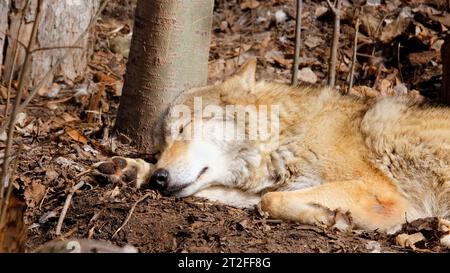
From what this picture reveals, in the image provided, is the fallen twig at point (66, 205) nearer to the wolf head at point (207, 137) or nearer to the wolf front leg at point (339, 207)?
the wolf head at point (207, 137)

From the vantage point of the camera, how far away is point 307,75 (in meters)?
7.73

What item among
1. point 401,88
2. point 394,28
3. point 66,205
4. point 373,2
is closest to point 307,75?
point 401,88

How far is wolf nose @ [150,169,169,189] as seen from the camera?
15.7 ft

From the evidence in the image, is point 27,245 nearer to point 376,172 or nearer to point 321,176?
point 321,176

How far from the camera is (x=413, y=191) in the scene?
4.77 metres

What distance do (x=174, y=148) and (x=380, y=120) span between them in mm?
1466

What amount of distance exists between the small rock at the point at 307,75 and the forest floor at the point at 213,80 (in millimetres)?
20

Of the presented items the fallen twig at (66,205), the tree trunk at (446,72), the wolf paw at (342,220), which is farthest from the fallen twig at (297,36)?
the fallen twig at (66,205)

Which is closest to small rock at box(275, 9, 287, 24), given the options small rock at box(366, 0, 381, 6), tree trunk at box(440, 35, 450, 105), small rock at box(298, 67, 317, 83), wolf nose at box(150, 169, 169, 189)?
small rock at box(366, 0, 381, 6)

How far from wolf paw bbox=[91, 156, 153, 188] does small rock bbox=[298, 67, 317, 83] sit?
3072 mm

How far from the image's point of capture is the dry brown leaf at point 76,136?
19.0 ft

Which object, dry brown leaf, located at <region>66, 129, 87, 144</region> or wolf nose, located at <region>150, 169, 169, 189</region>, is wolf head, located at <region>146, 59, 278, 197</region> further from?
dry brown leaf, located at <region>66, 129, 87, 144</region>
